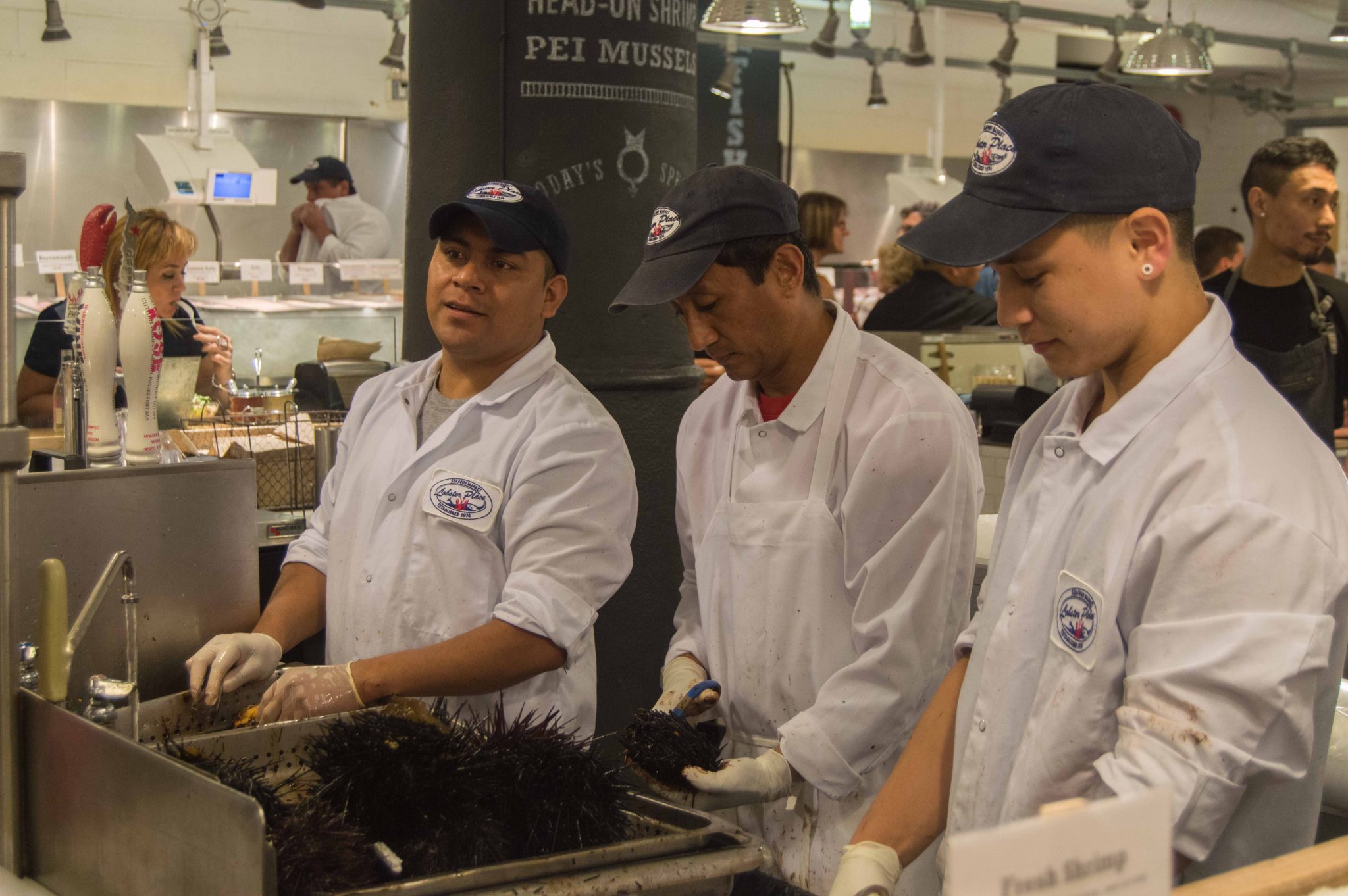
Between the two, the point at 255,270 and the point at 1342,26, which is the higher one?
the point at 1342,26

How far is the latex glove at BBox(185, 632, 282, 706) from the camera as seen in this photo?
1888 mm

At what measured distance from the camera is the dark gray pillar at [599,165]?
288 centimetres

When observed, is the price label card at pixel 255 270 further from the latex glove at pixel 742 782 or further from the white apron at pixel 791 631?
the latex glove at pixel 742 782

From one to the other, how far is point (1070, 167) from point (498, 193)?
3.72 ft

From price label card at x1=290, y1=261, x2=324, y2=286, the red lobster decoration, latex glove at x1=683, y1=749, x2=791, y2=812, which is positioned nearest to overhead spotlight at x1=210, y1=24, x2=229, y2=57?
price label card at x1=290, y1=261, x2=324, y2=286

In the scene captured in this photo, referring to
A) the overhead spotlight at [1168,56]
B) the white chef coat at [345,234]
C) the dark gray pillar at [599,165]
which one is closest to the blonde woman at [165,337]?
the dark gray pillar at [599,165]

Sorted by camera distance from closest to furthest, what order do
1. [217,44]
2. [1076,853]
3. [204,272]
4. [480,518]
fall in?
1. [1076,853]
2. [480,518]
3. [204,272]
4. [217,44]

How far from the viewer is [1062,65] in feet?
40.5

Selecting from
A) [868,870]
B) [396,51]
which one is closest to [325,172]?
[396,51]

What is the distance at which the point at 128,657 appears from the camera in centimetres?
167

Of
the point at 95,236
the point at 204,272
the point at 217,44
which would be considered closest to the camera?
the point at 95,236

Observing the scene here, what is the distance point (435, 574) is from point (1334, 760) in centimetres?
129

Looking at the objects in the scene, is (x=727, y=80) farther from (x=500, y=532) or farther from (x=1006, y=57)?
(x=500, y=532)

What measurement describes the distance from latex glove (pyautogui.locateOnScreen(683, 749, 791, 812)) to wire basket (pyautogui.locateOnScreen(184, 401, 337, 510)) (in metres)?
1.49
